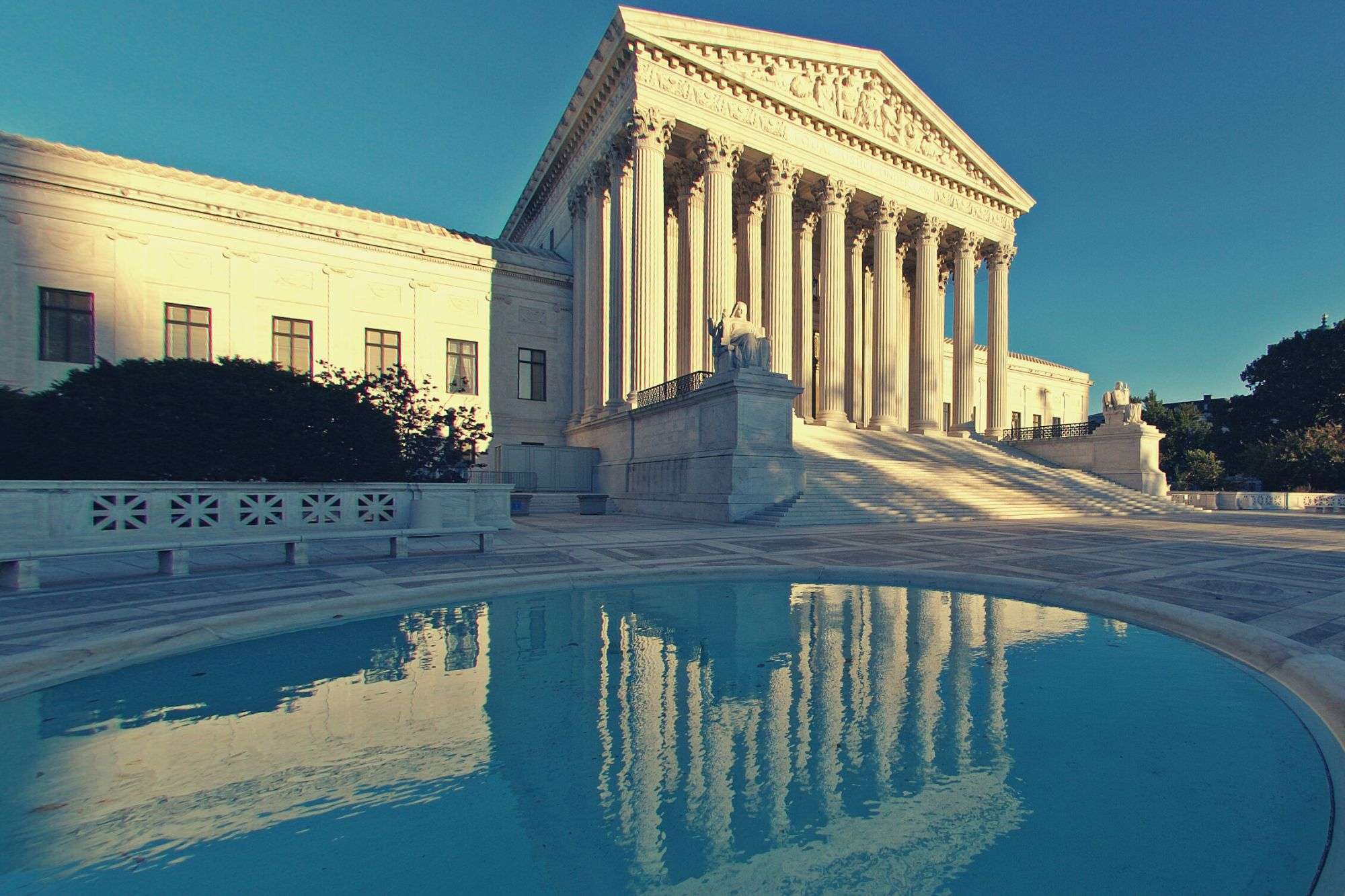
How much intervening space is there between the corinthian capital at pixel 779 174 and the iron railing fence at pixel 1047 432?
56.0ft

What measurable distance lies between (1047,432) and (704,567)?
28.9m

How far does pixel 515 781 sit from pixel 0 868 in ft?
6.14

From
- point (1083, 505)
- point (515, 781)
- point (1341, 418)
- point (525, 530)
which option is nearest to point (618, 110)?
point (525, 530)

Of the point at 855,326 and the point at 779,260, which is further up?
the point at 779,260

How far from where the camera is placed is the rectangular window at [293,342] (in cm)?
2612

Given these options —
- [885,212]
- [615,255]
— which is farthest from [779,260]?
[885,212]

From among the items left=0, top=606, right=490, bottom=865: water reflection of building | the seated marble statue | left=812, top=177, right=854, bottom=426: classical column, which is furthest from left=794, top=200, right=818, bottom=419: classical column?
left=0, top=606, right=490, bottom=865: water reflection of building

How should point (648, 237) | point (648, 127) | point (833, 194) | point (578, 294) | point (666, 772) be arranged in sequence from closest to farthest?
point (666, 772) → point (648, 127) → point (648, 237) → point (833, 194) → point (578, 294)

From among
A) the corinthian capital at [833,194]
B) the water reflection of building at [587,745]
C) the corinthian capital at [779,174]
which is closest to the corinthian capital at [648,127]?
the corinthian capital at [779,174]

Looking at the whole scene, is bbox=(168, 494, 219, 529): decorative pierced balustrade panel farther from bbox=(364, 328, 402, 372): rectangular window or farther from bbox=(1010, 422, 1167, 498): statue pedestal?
bbox=(1010, 422, 1167, 498): statue pedestal

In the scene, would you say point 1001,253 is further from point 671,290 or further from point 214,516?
point 214,516

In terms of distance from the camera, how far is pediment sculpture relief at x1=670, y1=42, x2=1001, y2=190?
2633cm

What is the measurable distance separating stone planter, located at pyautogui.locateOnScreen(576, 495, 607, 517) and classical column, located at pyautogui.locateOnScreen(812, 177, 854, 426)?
10975 mm

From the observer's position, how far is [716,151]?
25.2 metres
